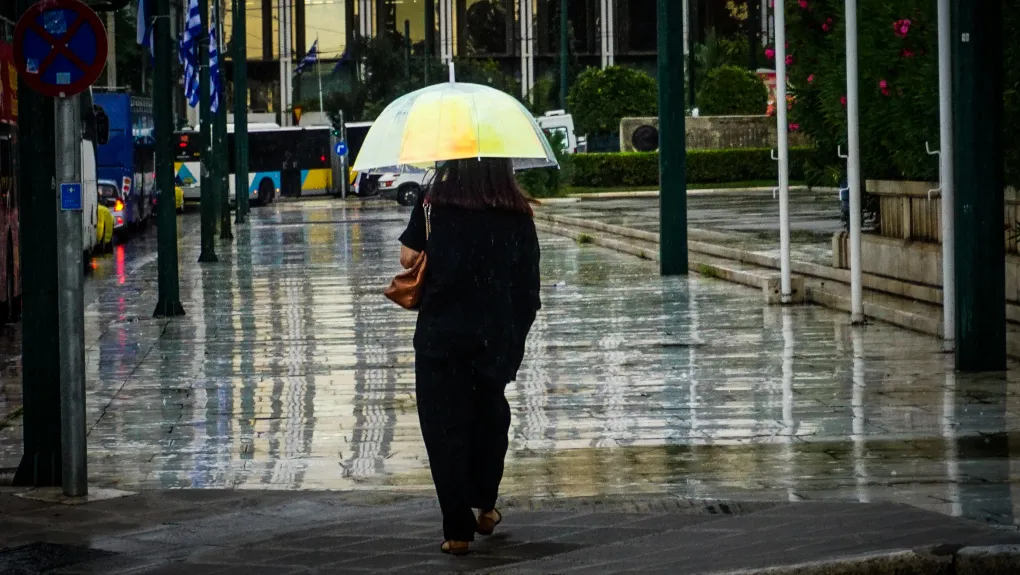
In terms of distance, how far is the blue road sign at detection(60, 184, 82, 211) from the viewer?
802cm

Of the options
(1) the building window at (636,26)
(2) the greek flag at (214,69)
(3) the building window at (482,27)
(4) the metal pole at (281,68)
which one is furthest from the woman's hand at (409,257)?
(1) the building window at (636,26)

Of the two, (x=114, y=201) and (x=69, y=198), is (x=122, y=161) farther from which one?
(x=69, y=198)

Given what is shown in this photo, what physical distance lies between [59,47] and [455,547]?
3.08 metres

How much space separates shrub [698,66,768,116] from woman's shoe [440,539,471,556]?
165ft

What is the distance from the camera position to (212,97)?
113ft

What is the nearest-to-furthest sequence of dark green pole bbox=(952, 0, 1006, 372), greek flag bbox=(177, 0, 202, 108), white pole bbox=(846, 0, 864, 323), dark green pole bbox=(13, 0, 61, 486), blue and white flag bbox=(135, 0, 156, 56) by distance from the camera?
dark green pole bbox=(13, 0, 61, 486), dark green pole bbox=(952, 0, 1006, 372), white pole bbox=(846, 0, 864, 323), blue and white flag bbox=(135, 0, 156, 56), greek flag bbox=(177, 0, 202, 108)

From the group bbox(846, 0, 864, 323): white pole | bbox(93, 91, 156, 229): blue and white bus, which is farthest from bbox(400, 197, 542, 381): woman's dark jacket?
bbox(93, 91, 156, 229): blue and white bus

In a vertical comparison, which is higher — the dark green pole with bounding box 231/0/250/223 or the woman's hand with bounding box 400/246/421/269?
the dark green pole with bounding box 231/0/250/223

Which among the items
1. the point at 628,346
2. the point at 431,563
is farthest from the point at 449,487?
the point at 628,346

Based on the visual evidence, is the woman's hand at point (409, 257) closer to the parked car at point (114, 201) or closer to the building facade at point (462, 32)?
the parked car at point (114, 201)

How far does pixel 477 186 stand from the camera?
678 cm

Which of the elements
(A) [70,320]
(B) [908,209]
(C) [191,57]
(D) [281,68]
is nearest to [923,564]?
(A) [70,320]

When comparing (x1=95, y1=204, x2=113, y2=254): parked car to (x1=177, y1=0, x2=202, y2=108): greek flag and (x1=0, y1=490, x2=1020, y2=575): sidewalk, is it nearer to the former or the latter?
(x1=177, y1=0, x2=202, y2=108): greek flag

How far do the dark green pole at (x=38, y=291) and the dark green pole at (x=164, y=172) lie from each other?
365 inches
